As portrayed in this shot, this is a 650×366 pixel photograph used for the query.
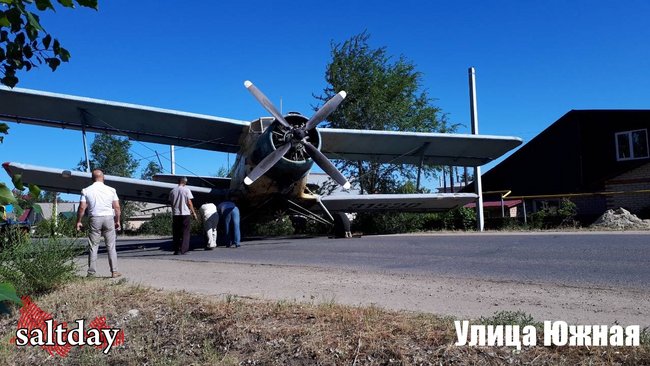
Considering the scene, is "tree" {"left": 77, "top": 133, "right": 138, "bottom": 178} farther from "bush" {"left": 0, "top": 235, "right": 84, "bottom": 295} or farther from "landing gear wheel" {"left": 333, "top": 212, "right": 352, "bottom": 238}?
"bush" {"left": 0, "top": 235, "right": 84, "bottom": 295}

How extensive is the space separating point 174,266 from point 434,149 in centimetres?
1279

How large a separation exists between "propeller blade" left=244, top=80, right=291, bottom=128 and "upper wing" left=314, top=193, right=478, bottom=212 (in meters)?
4.42

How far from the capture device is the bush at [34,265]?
596cm

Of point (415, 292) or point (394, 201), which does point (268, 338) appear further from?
point (394, 201)

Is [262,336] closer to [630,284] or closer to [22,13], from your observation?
[22,13]

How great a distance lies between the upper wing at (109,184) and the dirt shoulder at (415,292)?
22.4 feet

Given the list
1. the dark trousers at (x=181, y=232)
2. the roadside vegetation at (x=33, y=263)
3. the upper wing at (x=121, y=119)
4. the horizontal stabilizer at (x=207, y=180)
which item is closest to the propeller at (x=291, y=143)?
the upper wing at (x=121, y=119)

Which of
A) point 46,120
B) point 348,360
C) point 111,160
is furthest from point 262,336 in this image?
point 111,160

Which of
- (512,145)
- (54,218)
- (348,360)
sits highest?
(512,145)

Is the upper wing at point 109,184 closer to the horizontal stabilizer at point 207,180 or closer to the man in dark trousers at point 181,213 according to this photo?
the horizontal stabilizer at point 207,180

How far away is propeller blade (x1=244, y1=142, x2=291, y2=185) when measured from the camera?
13.8 m

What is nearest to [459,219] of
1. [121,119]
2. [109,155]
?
[121,119]

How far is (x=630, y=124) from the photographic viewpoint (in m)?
28.8

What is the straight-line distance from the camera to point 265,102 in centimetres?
1432
